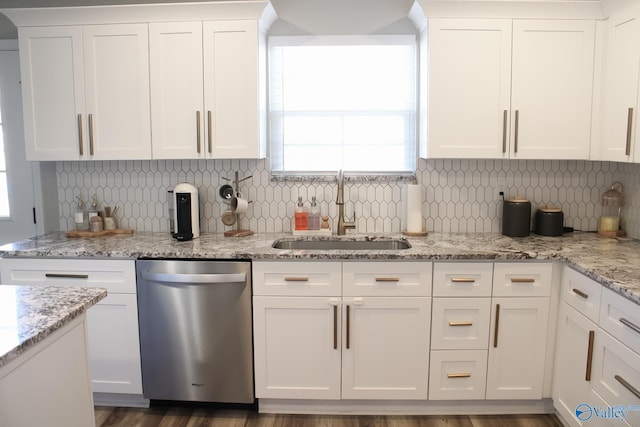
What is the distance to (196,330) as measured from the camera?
2.52 meters

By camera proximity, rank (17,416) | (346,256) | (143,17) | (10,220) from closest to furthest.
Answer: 1. (17,416)
2. (346,256)
3. (143,17)
4. (10,220)

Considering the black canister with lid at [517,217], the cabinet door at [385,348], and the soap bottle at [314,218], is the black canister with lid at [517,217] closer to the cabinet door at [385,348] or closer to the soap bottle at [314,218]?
the cabinet door at [385,348]

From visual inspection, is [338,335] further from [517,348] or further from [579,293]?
[579,293]

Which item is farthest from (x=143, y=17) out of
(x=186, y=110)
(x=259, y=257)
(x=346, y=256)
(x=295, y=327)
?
(x=295, y=327)

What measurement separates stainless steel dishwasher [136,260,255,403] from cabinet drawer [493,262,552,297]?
1311 millimetres

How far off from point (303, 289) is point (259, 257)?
0.95 ft

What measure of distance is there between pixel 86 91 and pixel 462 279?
238 cm

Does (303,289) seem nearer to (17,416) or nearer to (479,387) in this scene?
(479,387)

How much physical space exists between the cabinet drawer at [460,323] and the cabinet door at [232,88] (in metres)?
1.35

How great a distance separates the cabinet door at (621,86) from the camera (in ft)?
7.84

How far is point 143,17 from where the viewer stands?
8.82ft

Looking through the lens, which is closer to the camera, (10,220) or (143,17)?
(143,17)

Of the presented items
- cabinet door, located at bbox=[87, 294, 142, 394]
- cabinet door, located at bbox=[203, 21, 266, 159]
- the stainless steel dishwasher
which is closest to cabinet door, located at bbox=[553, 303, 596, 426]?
the stainless steel dishwasher

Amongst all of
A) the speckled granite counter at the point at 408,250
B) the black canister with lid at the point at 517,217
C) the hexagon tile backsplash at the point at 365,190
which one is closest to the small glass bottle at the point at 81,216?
the hexagon tile backsplash at the point at 365,190
